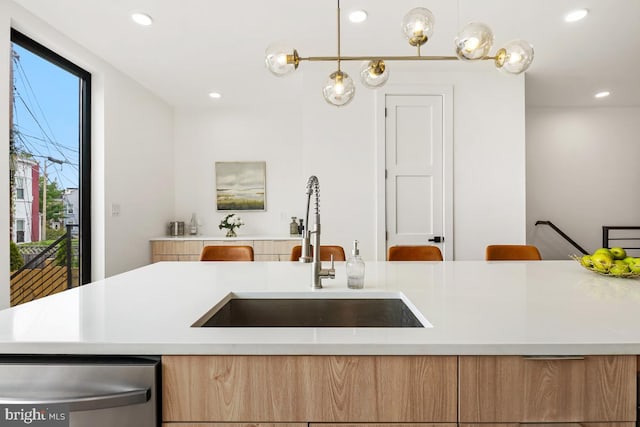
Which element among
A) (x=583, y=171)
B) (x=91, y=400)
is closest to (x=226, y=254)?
(x=91, y=400)

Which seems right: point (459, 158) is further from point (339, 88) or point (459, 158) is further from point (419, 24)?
point (419, 24)

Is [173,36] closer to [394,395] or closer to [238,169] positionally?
[238,169]

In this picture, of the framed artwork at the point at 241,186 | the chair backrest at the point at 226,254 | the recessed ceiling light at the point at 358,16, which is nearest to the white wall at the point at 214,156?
the framed artwork at the point at 241,186

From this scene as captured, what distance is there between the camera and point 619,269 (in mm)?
1581

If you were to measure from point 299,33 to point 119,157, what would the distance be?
221 cm

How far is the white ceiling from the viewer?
8.80 feet

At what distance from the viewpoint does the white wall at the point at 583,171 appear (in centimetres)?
570

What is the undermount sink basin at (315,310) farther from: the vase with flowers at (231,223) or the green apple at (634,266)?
the vase with flowers at (231,223)

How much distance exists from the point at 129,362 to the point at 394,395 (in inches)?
23.2

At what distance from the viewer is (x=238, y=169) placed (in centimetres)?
520

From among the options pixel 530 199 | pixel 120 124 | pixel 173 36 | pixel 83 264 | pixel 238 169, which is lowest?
pixel 83 264

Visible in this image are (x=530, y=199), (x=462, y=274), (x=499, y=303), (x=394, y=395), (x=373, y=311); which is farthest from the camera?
(x=530, y=199)

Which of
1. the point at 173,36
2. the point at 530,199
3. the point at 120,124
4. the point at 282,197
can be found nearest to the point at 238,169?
the point at 282,197

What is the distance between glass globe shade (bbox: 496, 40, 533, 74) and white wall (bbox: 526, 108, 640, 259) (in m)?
4.51
